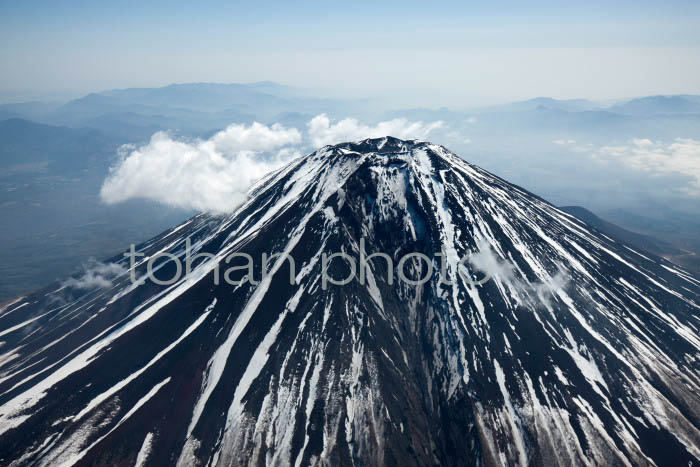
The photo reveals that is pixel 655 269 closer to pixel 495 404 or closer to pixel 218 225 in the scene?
pixel 495 404

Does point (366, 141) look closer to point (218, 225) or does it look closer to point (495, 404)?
point (218, 225)

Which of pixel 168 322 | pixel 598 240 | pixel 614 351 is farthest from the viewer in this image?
pixel 598 240

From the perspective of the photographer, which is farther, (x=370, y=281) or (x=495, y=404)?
(x=370, y=281)

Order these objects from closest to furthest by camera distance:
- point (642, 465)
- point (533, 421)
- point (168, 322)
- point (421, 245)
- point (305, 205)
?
point (642, 465) < point (533, 421) < point (168, 322) < point (421, 245) < point (305, 205)

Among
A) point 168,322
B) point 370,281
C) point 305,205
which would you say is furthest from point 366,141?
point 168,322

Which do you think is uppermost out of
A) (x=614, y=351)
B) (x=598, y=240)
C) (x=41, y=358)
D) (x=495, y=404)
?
(x=598, y=240)

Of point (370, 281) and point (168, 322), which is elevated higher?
point (370, 281)
